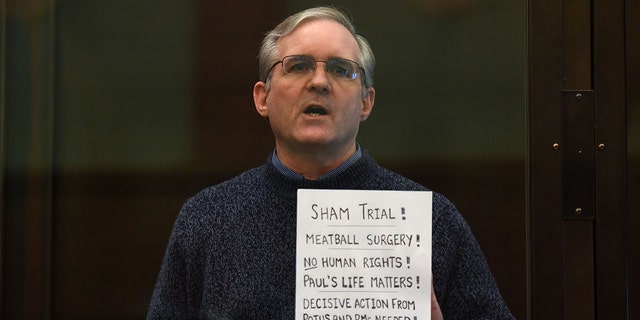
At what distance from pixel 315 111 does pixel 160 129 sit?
1.53 ft

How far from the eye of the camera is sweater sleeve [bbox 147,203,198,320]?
2049 millimetres

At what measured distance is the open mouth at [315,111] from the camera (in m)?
2.06

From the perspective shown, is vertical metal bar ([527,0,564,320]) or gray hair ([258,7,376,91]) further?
vertical metal bar ([527,0,564,320])

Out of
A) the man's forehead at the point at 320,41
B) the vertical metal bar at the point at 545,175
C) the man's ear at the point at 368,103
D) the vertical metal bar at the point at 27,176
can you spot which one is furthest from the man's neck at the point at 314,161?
the vertical metal bar at the point at 27,176

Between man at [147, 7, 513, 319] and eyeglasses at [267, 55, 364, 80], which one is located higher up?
eyeglasses at [267, 55, 364, 80]

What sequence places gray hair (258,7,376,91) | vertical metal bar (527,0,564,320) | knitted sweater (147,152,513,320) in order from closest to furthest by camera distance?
knitted sweater (147,152,513,320) < gray hair (258,7,376,91) < vertical metal bar (527,0,564,320)

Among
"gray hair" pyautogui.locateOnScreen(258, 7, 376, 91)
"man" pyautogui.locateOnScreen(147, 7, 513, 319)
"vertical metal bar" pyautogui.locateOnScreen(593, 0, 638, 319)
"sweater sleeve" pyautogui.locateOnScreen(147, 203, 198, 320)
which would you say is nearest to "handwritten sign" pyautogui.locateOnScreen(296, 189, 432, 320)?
"man" pyautogui.locateOnScreen(147, 7, 513, 319)

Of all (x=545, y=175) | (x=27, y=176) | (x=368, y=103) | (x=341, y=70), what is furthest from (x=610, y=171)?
(x=27, y=176)

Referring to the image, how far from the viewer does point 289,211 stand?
208 cm

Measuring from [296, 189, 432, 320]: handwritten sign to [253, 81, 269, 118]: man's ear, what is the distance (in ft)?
1.23

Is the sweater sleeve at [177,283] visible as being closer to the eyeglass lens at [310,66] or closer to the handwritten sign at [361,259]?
the handwritten sign at [361,259]

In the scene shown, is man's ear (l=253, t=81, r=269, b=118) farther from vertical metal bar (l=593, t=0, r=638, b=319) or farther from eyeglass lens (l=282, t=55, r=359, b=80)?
vertical metal bar (l=593, t=0, r=638, b=319)

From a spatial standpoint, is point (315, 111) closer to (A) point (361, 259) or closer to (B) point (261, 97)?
(B) point (261, 97)

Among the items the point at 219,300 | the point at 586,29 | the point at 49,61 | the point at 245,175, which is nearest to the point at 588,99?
the point at 586,29
